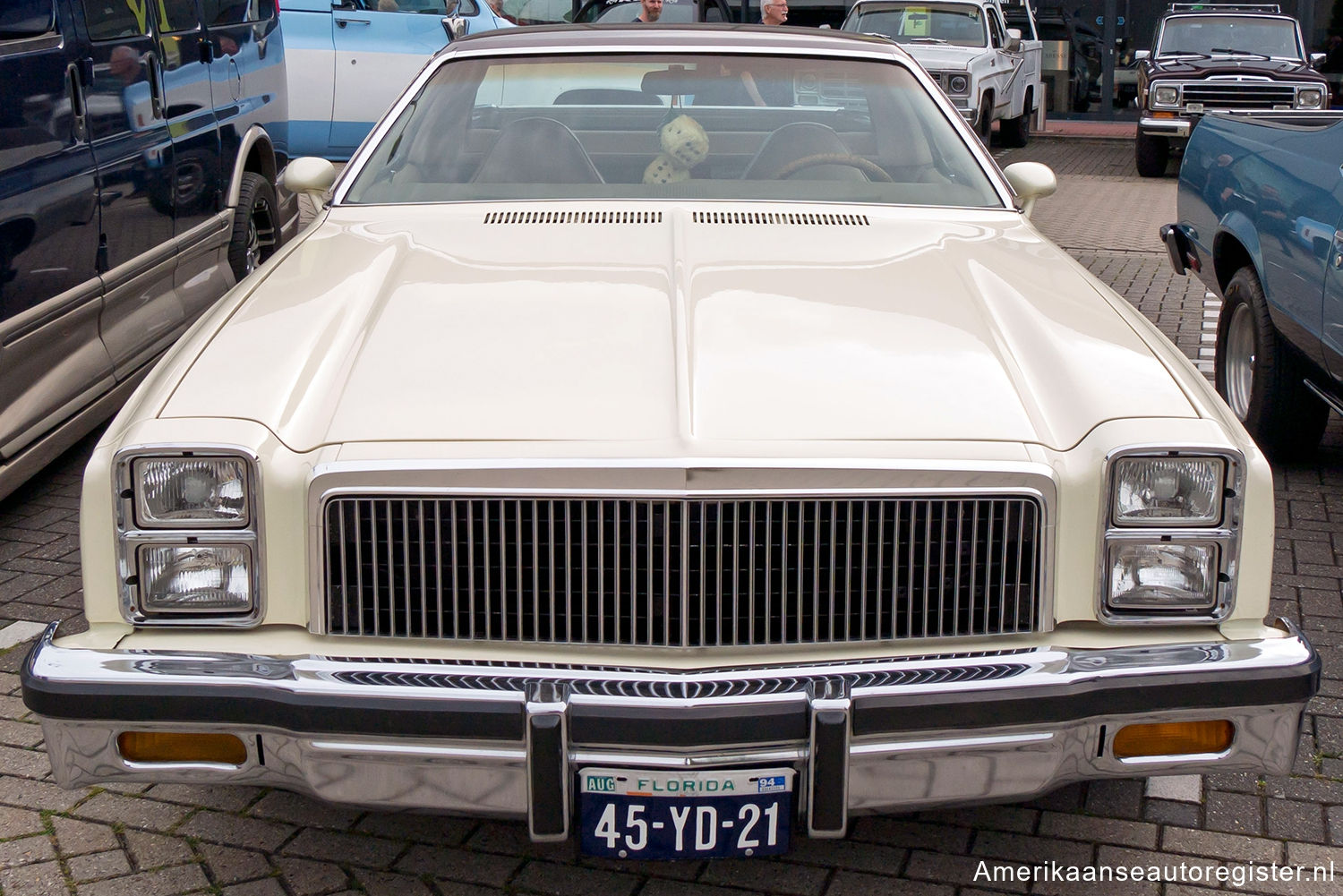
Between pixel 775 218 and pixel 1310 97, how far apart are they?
1266 cm

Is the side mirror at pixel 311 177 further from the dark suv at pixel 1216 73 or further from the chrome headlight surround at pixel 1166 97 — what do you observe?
the chrome headlight surround at pixel 1166 97

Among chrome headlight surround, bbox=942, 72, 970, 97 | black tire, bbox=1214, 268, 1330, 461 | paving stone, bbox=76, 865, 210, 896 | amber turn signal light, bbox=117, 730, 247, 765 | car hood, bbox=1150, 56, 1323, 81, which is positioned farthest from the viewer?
car hood, bbox=1150, 56, 1323, 81

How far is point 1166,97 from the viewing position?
14633mm

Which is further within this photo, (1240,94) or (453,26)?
(1240,94)

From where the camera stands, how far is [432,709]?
226 centimetres

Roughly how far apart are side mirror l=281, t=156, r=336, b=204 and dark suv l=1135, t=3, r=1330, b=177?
39.5 feet

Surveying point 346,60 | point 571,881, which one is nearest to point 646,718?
point 571,881

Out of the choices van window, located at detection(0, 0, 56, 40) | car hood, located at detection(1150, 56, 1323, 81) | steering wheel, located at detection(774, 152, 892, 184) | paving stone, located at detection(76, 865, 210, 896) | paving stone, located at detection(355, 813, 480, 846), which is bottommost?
paving stone, located at detection(355, 813, 480, 846)

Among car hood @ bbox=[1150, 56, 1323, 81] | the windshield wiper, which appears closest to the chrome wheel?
car hood @ bbox=[1150, 56, 1323, 81]

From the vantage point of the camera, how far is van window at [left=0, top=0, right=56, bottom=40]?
4.31 m

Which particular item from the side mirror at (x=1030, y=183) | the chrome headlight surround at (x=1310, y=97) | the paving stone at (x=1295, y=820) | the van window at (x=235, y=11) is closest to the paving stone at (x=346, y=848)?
the paving stone at (x=1295, y=820)

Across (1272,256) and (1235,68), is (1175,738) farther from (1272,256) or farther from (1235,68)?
(1235,68)

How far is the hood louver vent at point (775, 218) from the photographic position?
3576 mm

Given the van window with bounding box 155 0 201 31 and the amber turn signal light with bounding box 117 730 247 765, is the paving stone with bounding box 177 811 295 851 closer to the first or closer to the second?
the amber turn signal light with bounding box 117 730 247 765
